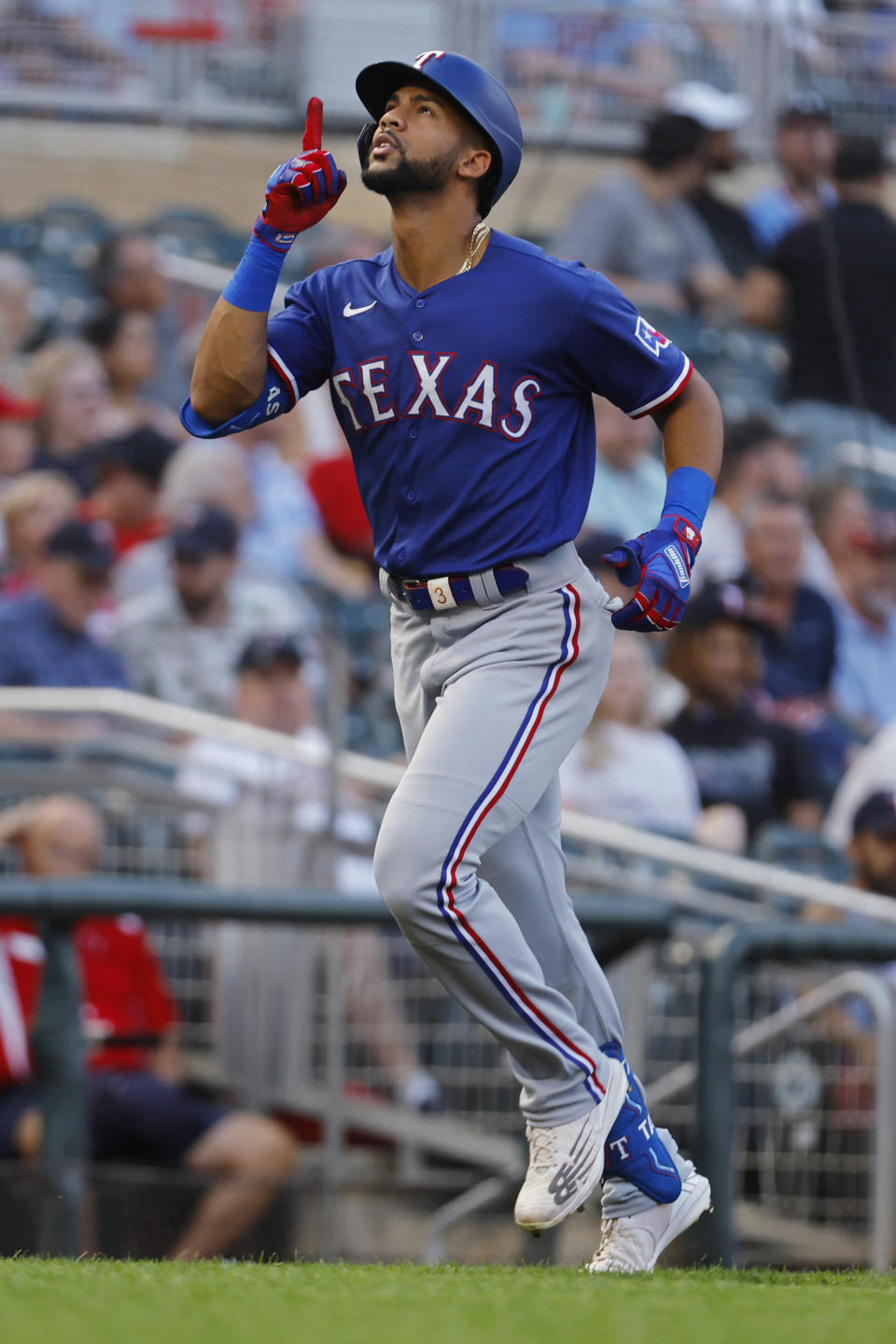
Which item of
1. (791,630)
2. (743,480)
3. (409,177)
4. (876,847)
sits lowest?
(876,847)

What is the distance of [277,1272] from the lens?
2.85 metres

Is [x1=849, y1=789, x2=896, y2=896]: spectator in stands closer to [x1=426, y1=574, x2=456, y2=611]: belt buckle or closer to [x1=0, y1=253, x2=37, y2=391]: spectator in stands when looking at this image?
[x1=426, y1=574, x2=456, y2=611]: belt buckle

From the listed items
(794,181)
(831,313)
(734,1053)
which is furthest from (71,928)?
(794,181)

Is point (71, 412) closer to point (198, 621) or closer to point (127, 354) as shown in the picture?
point (127, 354)

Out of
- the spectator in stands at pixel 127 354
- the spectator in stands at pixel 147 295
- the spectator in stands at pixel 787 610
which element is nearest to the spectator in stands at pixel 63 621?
the spectator in stands at pixel 127 354

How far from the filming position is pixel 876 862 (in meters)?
6.63

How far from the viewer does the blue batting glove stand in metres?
2.91

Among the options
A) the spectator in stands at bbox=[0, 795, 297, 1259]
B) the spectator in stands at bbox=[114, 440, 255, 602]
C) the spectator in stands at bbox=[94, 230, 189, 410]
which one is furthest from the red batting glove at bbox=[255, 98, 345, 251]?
the spectator in stands at bbox=[94, 230, 189, 410]

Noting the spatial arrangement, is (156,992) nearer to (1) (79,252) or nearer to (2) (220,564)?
(2) (220,564)

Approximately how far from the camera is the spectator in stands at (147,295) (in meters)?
8.59

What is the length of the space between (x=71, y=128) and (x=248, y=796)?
5.86 metres

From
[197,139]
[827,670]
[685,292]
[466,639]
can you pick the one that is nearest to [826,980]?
[466,639]

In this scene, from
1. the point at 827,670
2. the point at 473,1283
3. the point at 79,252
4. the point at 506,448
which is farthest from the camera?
the point at 79,252

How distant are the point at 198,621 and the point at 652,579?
15.0 ft
